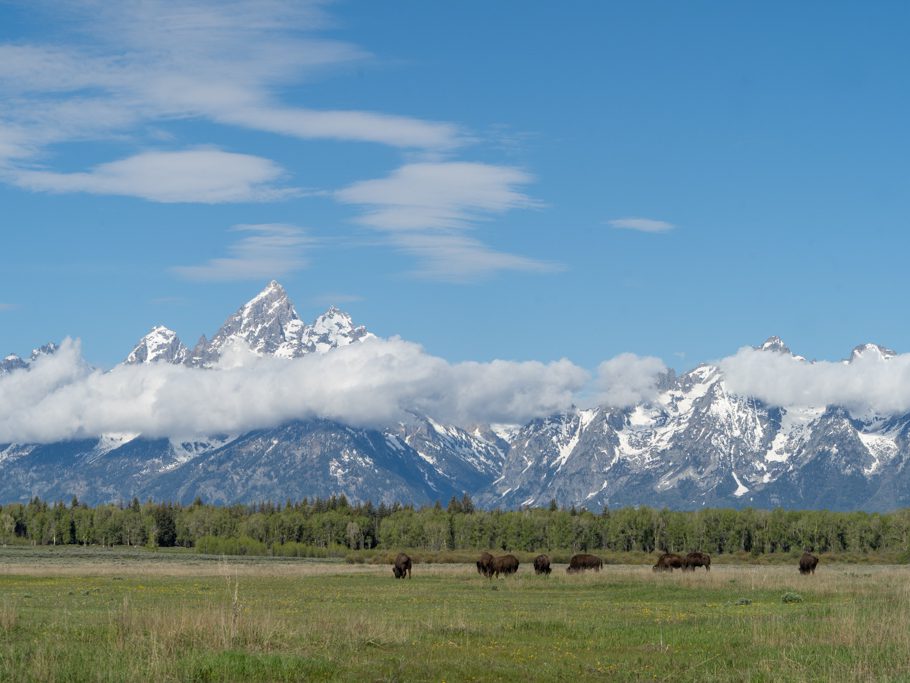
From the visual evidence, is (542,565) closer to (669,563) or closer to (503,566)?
(503,566)

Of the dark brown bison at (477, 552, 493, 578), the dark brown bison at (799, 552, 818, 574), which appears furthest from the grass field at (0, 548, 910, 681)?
the dark brown bison at (799, 552, 818, 574)

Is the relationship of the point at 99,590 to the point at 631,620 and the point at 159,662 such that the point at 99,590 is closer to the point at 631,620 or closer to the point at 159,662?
the point at 631,620

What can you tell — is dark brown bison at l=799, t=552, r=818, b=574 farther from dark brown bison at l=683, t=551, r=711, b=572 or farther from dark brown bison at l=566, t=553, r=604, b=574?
dark brown bison at l=566, t=553, r=604, b=574

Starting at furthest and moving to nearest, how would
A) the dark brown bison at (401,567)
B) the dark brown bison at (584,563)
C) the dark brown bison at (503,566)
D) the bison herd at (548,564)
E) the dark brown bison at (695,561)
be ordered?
the dark brown bison at (695,561)
the dark brown bison at (584,563)
the dark brown bison at (401,567)
the bison herd at (548,564)
the dark brown bison at (503,566)

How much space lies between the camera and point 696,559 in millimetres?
82000

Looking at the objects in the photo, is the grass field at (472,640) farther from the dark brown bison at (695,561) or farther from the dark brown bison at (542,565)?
the dark brown bison at (695,561)

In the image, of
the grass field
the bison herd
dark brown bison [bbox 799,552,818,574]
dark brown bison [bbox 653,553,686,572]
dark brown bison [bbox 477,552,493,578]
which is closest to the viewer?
the grass field

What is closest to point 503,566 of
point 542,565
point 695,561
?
point 542,565

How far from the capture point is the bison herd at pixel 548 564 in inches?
2847

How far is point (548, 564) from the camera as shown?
75375mm

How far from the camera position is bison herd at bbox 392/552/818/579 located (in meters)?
72.3

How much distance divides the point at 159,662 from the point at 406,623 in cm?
1159

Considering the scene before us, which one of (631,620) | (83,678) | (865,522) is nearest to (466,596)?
(631,620)

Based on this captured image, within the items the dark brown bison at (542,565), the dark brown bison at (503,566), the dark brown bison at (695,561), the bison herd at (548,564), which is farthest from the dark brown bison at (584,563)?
the dark brown bison at (695,561)
